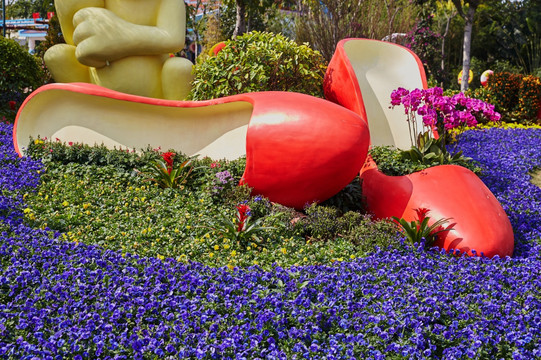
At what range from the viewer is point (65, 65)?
711cm

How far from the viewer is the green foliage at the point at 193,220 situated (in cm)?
418

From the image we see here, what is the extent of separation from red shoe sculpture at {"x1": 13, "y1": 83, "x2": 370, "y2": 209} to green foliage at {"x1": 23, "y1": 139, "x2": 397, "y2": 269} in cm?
28

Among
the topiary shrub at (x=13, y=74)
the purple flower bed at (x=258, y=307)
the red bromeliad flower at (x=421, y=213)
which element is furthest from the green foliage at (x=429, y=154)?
the topiary shrub at (x=13, y=74)

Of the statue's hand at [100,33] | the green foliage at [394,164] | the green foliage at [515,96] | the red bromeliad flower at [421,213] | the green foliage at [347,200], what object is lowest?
the green foliage at [515,96]

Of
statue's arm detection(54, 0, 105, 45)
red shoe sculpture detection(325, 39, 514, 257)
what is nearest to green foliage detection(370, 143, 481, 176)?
red shoe sculpture detection(325, 39, 514, 257)

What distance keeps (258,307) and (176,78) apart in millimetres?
4389

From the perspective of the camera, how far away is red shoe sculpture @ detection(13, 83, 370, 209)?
4.74 metres

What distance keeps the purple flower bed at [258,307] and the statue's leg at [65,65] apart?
355 cm

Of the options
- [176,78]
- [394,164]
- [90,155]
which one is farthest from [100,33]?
[394,164]

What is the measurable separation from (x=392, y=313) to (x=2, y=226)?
3052 millimetres

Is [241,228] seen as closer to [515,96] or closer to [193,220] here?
[193,220]

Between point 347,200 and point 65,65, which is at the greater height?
point 65,65

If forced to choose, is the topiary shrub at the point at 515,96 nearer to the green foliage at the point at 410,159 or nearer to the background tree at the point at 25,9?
the green foliage at the point at 410,159

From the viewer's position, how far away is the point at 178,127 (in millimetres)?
6082
